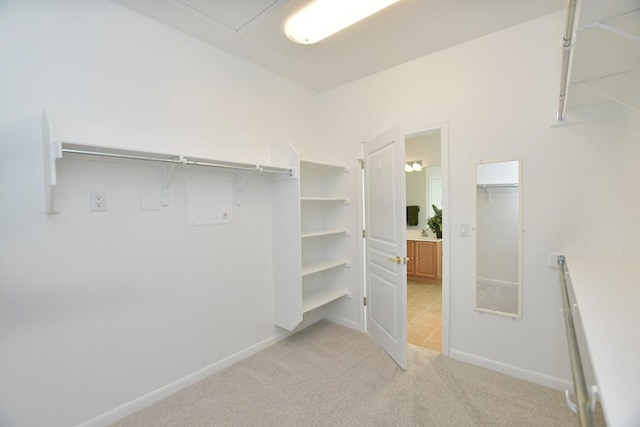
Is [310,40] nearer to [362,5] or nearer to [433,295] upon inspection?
[362,5]

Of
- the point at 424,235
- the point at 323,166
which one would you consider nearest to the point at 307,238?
the point at 323,166

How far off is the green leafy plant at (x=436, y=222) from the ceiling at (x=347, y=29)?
9.51 feet

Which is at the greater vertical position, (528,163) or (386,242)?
(528,163)

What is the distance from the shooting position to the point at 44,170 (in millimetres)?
1584

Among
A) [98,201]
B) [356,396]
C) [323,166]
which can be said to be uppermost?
[323,166]

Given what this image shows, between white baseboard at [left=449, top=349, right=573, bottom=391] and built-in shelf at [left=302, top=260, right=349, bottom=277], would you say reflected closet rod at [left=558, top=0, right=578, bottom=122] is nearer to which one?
white baseboard at [left=449, top=349, right=573, bottom=391]

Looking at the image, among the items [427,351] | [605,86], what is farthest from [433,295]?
[605,86]

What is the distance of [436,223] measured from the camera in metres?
4.85

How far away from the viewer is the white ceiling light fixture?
1.75 m

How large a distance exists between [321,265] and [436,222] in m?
2.67

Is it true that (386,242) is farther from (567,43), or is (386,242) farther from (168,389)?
(168,389)

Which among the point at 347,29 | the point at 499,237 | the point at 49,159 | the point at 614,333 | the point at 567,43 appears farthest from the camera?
the point at 499,237

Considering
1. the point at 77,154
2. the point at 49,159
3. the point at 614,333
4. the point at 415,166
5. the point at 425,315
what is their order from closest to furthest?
the point at 614,333 → the point at 49,159 → the point at 77,154 → the point at 425,315 → the point at 415,166

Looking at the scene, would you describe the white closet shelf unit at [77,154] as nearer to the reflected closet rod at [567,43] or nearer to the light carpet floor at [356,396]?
the light carpet floor at [356,396]
